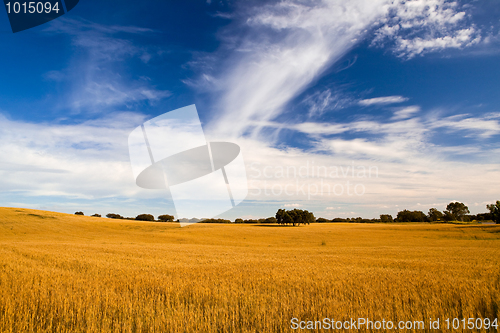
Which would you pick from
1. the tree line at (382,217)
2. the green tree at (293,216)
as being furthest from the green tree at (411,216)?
the green tree at (293,216)

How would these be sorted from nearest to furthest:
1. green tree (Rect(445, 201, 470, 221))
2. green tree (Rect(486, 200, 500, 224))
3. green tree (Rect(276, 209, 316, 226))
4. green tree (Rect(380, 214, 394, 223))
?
green tree (Rect(486, 200, 500, 224)) → green tree (Rect(276, 209, 316, 226)) → green tree (Rect(445, 201, 470, 221)) → green tree (Rect(380, 214, 394, 223))

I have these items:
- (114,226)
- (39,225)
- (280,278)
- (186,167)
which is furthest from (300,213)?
(280,278)

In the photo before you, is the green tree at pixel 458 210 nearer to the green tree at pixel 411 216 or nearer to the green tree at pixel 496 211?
the green tree at pixel 411 216

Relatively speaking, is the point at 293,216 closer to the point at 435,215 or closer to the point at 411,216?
the point at 411,216

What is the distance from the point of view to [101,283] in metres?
8.72

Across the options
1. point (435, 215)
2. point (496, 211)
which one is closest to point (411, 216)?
point (435, 215)

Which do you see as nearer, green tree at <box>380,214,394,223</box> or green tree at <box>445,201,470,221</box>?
green tree at <box>445,201,470,221</box>

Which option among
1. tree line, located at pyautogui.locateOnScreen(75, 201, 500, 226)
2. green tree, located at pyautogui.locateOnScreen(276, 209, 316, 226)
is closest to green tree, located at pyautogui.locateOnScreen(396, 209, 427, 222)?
tree line, located at pyautogui.locateOnScreen(75, 201, 500, 226)

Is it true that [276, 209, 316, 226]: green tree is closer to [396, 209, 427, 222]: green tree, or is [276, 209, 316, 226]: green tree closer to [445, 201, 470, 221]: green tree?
[396, 209, 427, 222]: green tree

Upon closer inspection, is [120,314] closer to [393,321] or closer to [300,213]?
[393,321]

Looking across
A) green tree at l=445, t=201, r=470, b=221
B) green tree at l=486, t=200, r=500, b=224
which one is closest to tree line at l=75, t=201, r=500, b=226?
green tree at l=445, t=201, r=470, b=221

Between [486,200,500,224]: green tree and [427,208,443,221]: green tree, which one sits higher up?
[486,200,500,224]: green tree

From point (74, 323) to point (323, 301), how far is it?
19.0ft

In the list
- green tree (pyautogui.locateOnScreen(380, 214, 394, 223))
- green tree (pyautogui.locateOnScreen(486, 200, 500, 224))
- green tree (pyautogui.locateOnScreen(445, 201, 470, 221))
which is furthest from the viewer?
green tree (pyautogui.locateOnScreen(380, 214, 394, 223))
